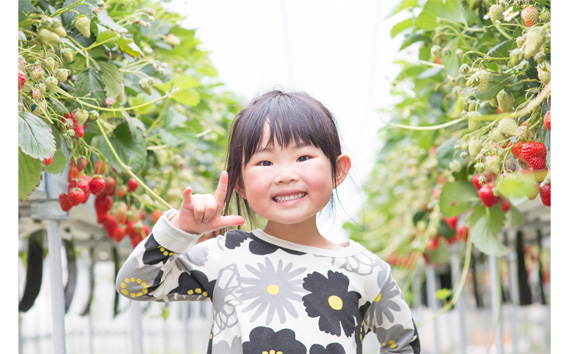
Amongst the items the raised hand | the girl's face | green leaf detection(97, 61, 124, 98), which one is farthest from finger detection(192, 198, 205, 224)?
green leaf detection(97, 61, 124, 98)

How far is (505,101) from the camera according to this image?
1079mm

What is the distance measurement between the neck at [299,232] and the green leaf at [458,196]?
0.53 metres

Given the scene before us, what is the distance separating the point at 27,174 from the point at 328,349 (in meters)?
0.58

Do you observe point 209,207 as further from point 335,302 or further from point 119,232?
point 119,232

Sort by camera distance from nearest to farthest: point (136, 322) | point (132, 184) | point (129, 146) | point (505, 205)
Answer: point (129, 146), point (132, 184), point (505, 205), point (136, 322)

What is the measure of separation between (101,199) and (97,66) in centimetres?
48

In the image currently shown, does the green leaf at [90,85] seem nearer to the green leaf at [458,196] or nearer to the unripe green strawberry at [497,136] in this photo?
the unripe green strawberry at [497,136]

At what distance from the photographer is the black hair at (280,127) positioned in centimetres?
116

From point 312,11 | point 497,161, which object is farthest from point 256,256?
point 312,11

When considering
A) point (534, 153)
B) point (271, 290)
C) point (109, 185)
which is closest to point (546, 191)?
point (534, 153)

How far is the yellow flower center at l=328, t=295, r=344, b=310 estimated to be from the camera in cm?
115

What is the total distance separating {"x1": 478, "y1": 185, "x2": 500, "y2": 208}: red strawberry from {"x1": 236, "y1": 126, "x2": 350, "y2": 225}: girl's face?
517 millimetres

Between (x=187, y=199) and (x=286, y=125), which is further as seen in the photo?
(x=286, y=125)
